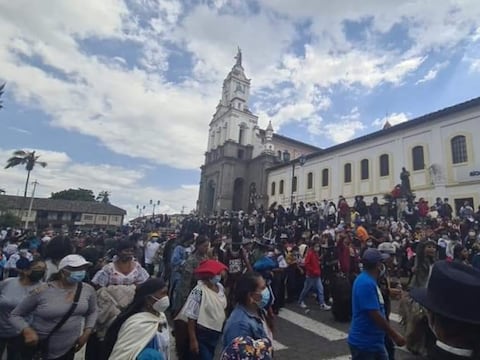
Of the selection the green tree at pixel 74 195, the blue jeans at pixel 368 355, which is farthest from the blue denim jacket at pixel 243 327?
the green tree at pixel 74 195

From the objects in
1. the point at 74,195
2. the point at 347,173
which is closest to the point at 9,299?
the point at 347,173

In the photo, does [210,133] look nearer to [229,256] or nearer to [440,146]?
[440,146]

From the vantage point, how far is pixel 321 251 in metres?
9.41

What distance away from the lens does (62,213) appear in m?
52.8

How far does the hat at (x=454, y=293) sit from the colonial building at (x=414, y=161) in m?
21.9

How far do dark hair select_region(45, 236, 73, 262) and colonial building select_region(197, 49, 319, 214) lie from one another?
36691 millimetres

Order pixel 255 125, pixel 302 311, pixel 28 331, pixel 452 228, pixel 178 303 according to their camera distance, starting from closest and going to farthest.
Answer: pixel 28 331, pixel 178 303, pixel 302 311, pixel 452 228, pixel 255 125

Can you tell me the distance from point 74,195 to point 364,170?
62070mm

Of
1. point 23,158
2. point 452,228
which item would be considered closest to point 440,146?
point 452,228

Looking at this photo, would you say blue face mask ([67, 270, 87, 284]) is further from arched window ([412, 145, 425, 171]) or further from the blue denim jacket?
arched window ([412, 145, 425, 171])

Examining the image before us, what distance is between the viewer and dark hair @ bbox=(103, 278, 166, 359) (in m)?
2.31

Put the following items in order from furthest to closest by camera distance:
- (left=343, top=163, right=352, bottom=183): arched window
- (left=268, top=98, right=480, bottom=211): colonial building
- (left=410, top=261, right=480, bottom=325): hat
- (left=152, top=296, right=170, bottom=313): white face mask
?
(left=343, top=163, right=352, bottom=183): arched window < (left=268, top=98, right=480, bottom=211): colonial building < (left=152, top=296, right=170, bottom=313): white face mask < (left=410, top=261, right=480, bottom=325): hat

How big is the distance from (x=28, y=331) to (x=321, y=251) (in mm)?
8060

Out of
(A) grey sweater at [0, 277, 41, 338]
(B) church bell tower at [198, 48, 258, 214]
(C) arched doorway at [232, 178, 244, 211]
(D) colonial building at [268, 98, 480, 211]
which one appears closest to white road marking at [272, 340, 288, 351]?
(A) grey sweater at [0, 277, 41, 338]
